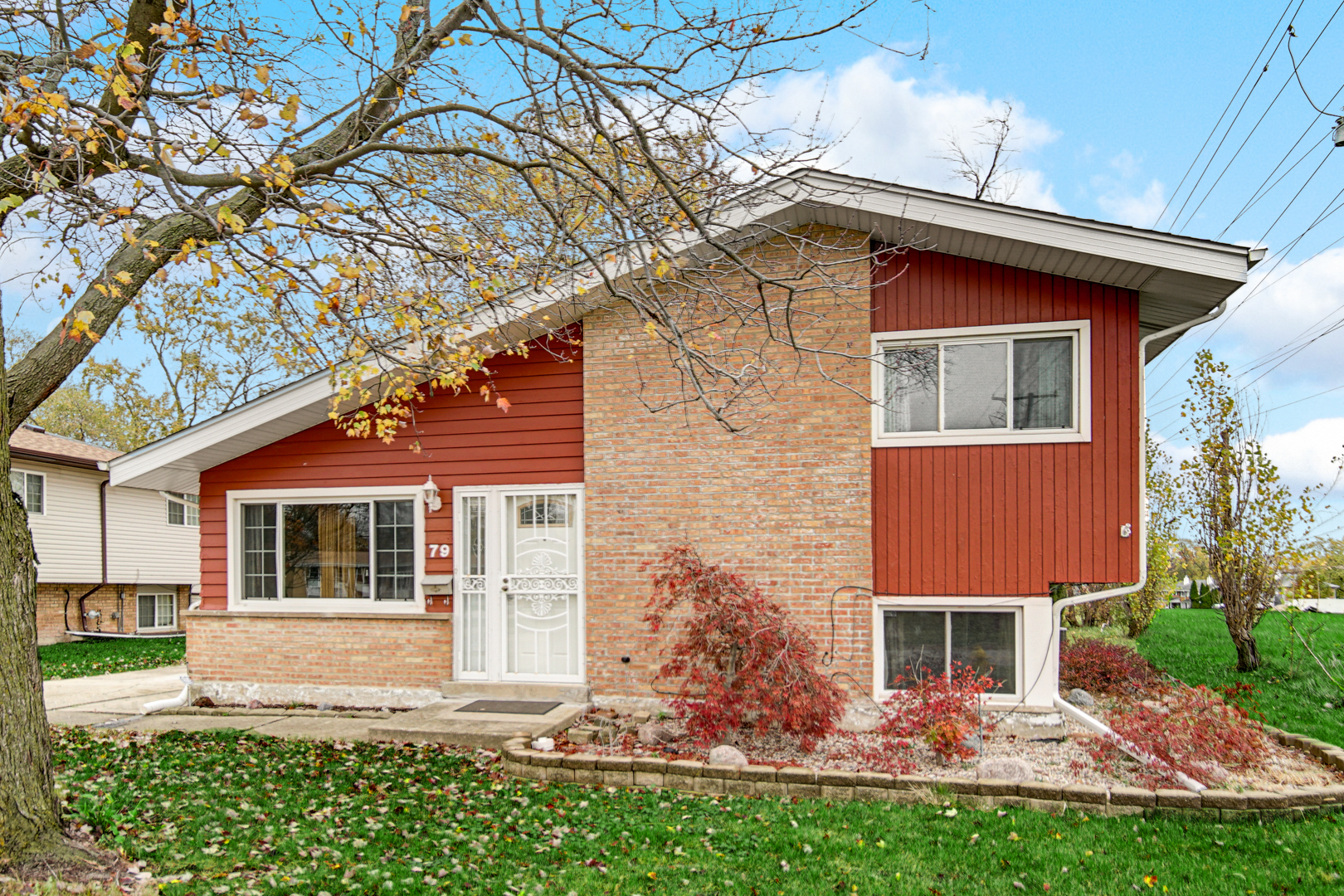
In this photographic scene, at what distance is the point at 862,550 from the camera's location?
25.3 ft

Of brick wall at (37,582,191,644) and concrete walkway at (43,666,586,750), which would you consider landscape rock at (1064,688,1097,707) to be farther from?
brick wall at (37,582,191,644)

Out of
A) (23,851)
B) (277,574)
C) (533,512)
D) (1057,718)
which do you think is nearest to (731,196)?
(533,512)

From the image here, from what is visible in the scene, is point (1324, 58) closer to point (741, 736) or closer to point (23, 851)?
point (741, 736)

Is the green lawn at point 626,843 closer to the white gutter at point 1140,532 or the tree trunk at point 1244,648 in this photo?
the white gutter at point 1140,532


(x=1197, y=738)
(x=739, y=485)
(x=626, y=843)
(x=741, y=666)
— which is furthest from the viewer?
(x=739, y=485)

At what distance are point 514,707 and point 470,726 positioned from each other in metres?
0.76

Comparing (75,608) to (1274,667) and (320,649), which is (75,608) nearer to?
(320,649)

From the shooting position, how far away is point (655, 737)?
6.98 metres

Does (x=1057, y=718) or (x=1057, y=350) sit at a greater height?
(x=1057, y=350)

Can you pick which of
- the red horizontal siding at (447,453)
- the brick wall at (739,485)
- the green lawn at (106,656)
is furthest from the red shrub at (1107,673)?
the green lawn at (106,656)

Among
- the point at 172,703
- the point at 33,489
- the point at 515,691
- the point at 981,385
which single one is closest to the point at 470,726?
the point at 515,691

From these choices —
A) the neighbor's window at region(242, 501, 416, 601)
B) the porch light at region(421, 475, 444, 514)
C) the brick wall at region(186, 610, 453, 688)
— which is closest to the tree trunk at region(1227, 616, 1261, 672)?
the brick wall at region(186, 610, 453, 688)

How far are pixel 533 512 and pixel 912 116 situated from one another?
716 centimetres

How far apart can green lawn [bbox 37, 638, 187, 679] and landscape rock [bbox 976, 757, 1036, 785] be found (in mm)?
11296
